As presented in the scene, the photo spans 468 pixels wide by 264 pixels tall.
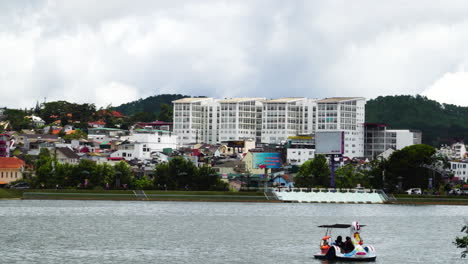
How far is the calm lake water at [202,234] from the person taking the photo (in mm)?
74125

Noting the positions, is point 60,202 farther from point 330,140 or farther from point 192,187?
point 330,140

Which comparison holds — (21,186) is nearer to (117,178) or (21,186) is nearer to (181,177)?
(117,178)

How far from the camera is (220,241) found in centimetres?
8725

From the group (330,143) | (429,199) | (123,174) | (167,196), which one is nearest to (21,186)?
(123,174)

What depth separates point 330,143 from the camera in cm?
19300

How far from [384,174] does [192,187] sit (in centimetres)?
3841

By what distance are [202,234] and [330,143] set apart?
330 feet

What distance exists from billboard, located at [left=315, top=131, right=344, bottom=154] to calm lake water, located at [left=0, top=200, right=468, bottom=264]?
1717 inches

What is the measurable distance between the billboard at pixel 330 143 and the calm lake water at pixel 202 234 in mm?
43620

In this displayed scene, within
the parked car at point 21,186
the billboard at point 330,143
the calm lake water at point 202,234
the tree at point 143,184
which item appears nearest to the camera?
the calm lake water at point 202,234

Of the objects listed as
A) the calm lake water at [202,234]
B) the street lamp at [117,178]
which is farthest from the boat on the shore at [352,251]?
the street lamp at [117,178]

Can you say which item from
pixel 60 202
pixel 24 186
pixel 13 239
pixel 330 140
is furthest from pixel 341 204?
pixel 13 239

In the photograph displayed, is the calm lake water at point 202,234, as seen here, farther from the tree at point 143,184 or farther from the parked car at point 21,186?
the parked car at point 21,186

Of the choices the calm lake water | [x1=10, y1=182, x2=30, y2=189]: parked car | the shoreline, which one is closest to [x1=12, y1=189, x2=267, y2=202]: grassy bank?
the shoreline
